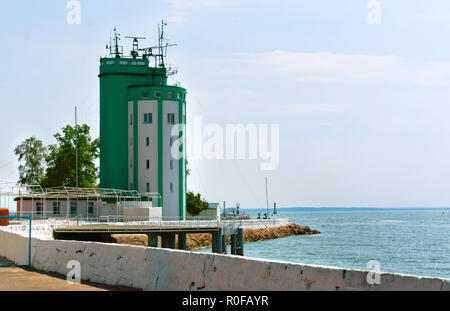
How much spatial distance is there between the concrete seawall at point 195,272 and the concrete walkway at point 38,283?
0.59 metres

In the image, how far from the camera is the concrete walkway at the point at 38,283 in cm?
1672

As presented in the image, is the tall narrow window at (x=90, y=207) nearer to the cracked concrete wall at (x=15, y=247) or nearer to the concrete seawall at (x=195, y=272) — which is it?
the cracked concrete wall at (x=15, y=247)

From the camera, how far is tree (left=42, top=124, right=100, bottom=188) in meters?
93.6

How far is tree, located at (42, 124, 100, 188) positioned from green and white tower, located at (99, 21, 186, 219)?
13884mm

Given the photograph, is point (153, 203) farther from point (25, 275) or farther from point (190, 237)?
point (25, 275)

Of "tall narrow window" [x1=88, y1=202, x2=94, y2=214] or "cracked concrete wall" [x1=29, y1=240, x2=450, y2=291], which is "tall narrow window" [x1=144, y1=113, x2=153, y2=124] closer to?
"tall narrow window" [x1=88, y1=202, x2=94, y2=214]

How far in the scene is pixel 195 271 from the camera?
1529cm

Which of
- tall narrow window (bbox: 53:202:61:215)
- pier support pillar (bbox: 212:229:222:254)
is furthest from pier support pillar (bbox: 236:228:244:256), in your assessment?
tall narrow window (bbox: 53:202:61:215)

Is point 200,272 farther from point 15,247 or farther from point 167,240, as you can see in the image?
point 167,240

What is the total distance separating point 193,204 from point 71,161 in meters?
20.5

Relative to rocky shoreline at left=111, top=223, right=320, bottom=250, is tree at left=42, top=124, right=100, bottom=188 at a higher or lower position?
higher

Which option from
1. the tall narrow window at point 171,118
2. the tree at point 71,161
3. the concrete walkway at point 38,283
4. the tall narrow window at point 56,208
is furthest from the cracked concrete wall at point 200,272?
the tree at point 71,161
